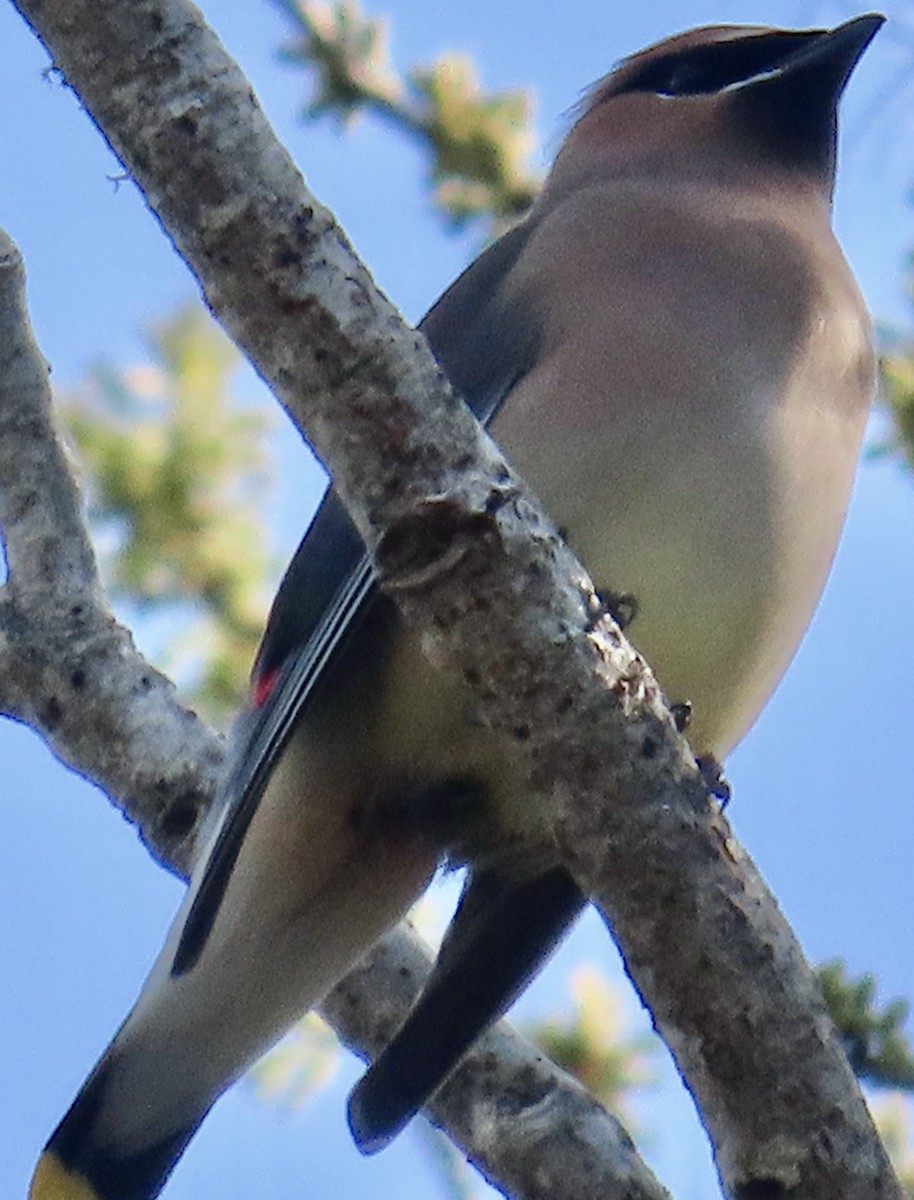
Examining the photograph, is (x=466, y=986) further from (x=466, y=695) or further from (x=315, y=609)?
(x=315, y=609)

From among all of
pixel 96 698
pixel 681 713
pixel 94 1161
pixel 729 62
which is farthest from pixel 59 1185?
pixel 729 62

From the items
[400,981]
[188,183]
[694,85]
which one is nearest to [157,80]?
[188,183]

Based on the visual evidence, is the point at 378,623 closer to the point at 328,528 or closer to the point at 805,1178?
the point at 328,528

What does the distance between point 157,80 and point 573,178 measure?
153 cm

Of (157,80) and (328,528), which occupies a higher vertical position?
(328,528)

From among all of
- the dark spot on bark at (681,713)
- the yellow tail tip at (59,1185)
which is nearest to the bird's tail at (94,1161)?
the yellow tail tip at (59,1185)

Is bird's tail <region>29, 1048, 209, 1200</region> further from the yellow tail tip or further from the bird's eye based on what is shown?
the bird's eye

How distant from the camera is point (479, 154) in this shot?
379 cm

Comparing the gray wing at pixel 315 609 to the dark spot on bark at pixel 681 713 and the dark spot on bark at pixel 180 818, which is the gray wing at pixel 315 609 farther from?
the dark spot on bark at pixel 681 713

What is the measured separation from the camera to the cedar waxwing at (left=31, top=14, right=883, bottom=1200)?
293 centimetres

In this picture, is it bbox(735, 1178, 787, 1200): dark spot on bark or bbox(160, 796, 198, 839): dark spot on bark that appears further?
bbox(160, 796, 198, 839): dark spot on bark

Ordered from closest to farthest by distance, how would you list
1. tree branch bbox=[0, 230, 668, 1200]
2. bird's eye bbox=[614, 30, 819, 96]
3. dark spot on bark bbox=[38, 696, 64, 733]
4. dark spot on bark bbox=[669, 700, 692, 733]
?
dark spot on bark bbox=[669, 700, 692, 733]
tree branch bbox=[0, 230, 668, 1200]
dark spot on bark bbox=[38, 696, 64, 733]
bird's eye bbox=[614, 30, 819, 96]

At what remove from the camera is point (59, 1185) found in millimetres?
2873

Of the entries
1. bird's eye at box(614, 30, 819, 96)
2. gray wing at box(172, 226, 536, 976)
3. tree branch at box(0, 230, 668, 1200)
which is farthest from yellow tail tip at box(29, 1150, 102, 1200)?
bird's eye at box(614, 30, 819, 96)
